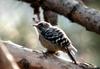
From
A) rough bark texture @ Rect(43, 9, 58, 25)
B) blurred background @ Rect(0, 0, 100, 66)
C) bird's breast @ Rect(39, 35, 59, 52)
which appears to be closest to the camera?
bird's breast @ Rect(39, 35, 59, 52)

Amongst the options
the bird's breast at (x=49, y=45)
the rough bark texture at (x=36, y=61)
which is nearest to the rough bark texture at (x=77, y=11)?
the bird's breast at (x=49, y=45)

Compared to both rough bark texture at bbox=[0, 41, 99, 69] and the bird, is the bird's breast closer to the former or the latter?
the bird

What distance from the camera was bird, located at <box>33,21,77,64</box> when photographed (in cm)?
288

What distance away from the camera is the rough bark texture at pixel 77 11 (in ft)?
9.27

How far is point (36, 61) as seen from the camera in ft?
7.85

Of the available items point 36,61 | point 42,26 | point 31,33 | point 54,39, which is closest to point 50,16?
point 42,26

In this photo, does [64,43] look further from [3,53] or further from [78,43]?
[78,43]

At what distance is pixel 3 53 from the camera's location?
0.69 metres

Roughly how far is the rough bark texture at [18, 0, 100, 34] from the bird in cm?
15

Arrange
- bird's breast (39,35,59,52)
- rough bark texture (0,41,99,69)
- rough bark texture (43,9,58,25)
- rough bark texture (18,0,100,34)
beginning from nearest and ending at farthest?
rough bark texture (0,41,99,69), rough bark texture (18,0,100,34), bird's breast (39,35,59,52), rough bark texture (43,9,58,25)

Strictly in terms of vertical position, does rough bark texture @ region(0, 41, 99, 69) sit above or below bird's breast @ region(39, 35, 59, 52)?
below

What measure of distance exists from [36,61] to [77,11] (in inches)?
29.2

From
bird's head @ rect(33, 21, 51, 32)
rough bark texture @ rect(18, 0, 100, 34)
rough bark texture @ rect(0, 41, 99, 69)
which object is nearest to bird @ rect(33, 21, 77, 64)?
bird's head @ rect(33, 21, 51, 32)

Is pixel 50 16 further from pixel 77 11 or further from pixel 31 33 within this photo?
pixel 31 33
